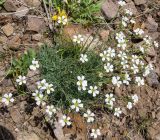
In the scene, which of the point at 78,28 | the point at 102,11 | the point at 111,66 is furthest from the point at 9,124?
the point at 102,11

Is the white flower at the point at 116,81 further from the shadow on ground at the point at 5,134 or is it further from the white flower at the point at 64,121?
the shadow on ground at the point at 5,134

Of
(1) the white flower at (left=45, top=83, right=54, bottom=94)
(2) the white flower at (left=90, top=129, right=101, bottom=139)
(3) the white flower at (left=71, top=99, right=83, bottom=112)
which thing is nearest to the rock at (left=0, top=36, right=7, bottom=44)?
(1) the white flower at (left=45, top=83, right=54, bottom=94)

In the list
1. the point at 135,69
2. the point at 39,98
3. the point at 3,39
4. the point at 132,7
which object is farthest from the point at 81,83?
the point at 132,7

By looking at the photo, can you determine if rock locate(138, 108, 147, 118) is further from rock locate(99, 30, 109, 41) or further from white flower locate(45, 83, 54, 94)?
white flower locate(45, 83, 54, 94)

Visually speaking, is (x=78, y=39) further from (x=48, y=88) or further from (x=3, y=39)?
(x=3, y=39)

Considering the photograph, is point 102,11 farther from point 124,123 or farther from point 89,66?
point 124,123
